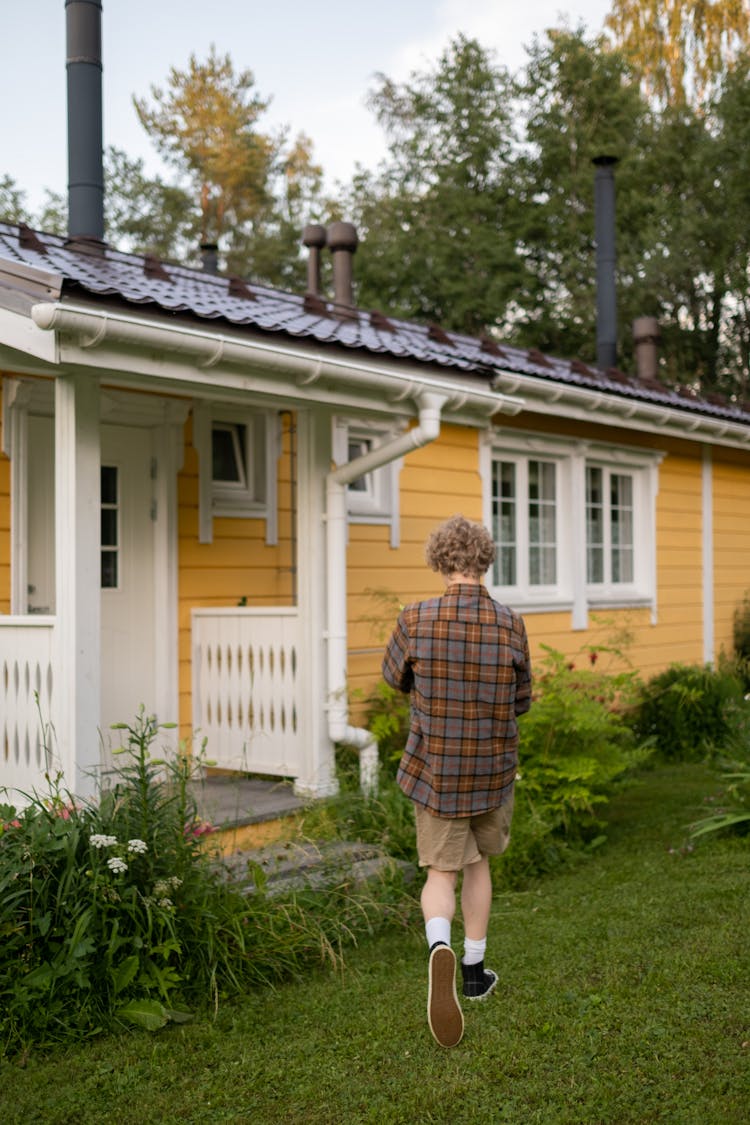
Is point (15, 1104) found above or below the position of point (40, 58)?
below

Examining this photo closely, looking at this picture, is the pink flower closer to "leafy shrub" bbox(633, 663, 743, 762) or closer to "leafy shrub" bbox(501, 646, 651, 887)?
"leafy shrub" bbox(501, 646, 651, 887)

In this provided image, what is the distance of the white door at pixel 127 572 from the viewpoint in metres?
6.70

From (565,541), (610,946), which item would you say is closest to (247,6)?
(565,541)

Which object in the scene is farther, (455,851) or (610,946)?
(610,946)

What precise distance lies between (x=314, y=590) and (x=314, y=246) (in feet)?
17.5

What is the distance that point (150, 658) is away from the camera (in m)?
6.86

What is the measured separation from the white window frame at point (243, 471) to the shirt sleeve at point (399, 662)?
3530 millimetres

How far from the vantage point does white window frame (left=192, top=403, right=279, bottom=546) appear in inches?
282

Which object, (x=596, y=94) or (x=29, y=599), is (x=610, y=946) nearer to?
(x=29, y=599)

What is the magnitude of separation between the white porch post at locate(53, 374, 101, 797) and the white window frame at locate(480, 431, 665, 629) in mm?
4247

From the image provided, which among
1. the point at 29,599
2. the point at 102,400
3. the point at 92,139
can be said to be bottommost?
the point at 29,599

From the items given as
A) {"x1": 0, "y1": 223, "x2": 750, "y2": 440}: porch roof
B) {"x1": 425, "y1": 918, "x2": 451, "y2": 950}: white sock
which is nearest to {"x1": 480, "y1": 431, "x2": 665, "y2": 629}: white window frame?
{"x1": 0, "y1": 223, "x2": 750, "y2": 440}: porch roof

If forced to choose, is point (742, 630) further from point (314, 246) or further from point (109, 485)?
point (109, 485)

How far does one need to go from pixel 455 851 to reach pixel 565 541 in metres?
6.26
